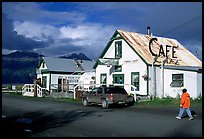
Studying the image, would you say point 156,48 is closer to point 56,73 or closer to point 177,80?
point 177,80

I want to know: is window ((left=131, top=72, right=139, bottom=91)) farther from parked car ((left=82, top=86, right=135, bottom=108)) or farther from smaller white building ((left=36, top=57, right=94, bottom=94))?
smaller white building ((left=36, top=57, right=94, bottom=94))

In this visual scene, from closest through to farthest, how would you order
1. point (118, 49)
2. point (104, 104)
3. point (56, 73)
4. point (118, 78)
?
point (104, 104), point (118, 78), point (118, 49), point (56, 73)

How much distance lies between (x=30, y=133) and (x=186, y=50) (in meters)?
28.3

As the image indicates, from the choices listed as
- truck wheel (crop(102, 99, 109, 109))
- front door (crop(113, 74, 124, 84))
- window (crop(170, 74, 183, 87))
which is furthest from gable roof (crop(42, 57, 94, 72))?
truck wheel (crop(102, 99, 109, 109))

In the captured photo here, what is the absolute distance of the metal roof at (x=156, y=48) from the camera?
3226 cm

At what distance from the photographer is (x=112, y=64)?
3338 cm

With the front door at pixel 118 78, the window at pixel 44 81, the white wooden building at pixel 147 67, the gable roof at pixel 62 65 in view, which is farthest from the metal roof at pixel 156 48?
the window at pixel 44 81

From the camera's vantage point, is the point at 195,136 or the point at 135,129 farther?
the point at 135,129

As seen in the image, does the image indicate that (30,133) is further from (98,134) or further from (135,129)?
(135,129)

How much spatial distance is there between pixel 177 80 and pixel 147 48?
497cm

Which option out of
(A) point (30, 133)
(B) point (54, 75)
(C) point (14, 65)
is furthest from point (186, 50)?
(C) point (14, 65)

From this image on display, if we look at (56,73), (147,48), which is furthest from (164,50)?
(56,73)

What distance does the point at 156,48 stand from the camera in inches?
1358

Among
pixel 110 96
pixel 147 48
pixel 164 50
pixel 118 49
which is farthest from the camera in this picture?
pixel 164 50
